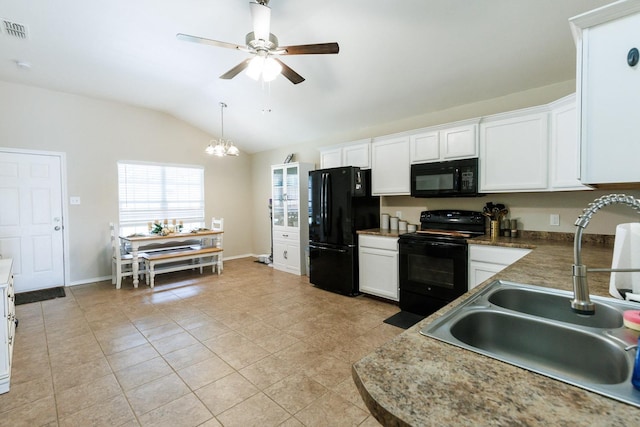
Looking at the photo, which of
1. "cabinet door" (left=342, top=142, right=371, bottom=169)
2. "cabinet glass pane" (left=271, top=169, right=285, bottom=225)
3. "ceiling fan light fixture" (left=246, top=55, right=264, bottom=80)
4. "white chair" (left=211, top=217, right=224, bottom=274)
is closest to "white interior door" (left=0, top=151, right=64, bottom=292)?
"white chair" (left=211, top=217, right=224, bottom=274)

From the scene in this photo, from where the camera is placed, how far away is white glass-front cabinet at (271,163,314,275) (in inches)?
203

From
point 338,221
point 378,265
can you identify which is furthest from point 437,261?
point 338,221

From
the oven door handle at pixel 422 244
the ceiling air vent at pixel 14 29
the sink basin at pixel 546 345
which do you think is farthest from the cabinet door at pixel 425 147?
the ceiling air vent at pixel 14 29

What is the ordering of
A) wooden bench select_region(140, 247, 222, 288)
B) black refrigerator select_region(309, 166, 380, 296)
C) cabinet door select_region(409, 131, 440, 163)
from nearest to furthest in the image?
cabinet door select_region(409, 131, 440, 163), black refrigerator select_region(309, 166, 380, 296), wooden bench select_region(140, 247, 222, 288)

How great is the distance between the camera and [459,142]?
10.5 feet

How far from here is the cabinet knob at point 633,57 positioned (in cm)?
96

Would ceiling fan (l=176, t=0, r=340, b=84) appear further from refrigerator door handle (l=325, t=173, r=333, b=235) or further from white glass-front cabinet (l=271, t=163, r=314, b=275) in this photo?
white glass-front cabinet (l=271, t=163, r=314, b=275)

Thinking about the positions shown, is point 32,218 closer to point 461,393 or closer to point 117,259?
point 117,259

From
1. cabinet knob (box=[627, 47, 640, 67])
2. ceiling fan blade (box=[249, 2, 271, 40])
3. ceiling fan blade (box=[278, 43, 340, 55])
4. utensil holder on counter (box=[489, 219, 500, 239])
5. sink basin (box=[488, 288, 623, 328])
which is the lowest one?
sink basin (box=[488, 288, 623, 328])

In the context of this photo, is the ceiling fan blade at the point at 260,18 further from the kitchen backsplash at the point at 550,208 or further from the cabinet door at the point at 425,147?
the kitchen backsplash at the point at 550,208

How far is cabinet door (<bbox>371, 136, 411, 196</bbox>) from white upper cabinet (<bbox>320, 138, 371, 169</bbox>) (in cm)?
11

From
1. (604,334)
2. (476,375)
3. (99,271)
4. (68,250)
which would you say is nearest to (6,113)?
(68,250)

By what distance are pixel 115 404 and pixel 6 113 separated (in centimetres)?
467

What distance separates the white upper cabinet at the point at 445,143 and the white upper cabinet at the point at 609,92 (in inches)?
83.3
